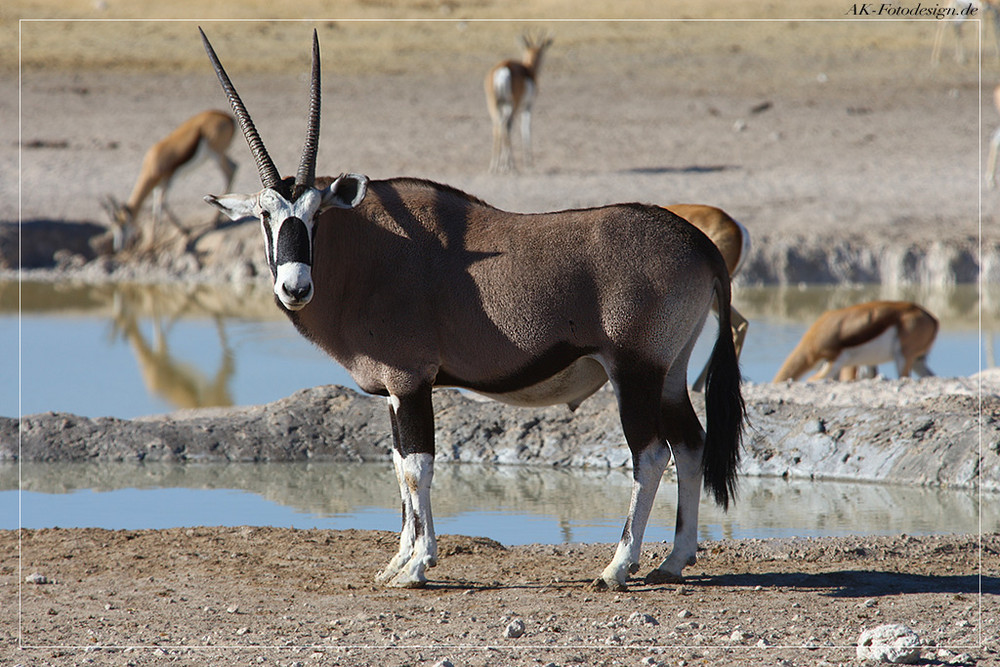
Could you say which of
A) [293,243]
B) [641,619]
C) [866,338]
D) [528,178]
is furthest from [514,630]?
[528,178]

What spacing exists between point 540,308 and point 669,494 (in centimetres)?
289

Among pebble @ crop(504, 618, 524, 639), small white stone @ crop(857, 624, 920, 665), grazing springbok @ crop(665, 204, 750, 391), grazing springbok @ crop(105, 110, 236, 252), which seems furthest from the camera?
grazing springbok @ crop(105, 110, 236, 252)

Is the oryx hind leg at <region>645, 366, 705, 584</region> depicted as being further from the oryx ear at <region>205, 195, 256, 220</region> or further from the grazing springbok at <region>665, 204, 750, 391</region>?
the grazing springbok at <region>665, 204, 750, 391</region>

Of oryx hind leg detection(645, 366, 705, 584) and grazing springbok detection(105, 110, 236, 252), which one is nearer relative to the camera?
oryx hind leg detection(645, 366, 705, 584)

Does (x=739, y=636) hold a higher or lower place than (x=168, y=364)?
higher

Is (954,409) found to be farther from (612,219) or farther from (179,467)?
(179,467)

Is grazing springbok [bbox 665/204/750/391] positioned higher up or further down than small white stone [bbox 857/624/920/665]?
higher up

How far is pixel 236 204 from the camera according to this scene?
543 centimetres

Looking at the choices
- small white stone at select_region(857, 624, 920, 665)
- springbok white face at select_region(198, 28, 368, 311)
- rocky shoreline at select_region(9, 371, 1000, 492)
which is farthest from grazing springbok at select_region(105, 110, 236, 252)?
small white stone at select_region(857, 624, 920, 665)

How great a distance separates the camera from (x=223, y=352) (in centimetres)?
1397

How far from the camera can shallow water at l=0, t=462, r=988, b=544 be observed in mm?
7258

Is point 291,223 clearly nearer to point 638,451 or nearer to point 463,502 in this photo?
point 638,451

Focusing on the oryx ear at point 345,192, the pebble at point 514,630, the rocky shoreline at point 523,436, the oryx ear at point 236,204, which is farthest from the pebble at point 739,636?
the rocky shoreline at point 523,436

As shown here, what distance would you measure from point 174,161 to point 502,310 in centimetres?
1619
